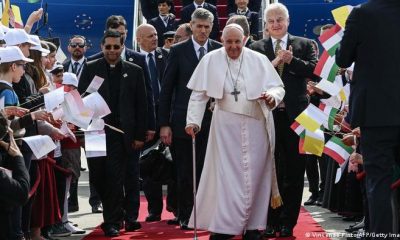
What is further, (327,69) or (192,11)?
(192,11)

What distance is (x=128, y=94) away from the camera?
11.4 m

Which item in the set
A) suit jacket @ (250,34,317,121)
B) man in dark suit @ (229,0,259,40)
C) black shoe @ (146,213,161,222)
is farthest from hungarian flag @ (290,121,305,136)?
man in dark suit @ (229,0,259,40)

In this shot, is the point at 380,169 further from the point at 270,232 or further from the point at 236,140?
the point at 270,232

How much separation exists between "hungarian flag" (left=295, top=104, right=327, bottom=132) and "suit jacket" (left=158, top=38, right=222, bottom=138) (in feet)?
6.80

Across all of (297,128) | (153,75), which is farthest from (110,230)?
(153,75)

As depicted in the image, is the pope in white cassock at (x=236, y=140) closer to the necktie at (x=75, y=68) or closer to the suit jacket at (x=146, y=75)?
the suit jacket at (x=146, y=75)

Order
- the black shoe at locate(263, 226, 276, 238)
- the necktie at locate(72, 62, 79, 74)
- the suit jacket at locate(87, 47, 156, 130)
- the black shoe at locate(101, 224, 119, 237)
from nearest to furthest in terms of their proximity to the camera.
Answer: the black shoe at locate(263, 226, 276, 238), the black shoe at locate(101, 224, 119, 237), the suit jacket at locate(87, 47, 156, 130), the necktie at locate(72, 62, 79, 74)

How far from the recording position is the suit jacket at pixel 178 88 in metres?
11.5

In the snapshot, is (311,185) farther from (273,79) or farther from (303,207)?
(273,79)

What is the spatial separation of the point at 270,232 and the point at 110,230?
60.5 inches

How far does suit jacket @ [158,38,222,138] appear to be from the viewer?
37.7ft

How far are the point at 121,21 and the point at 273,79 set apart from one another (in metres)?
3.35

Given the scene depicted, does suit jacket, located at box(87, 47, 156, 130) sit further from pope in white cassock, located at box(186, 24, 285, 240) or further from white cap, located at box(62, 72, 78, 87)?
pope in white cassock, located at box(186, 24, 285, 240)

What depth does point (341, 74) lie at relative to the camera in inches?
500
